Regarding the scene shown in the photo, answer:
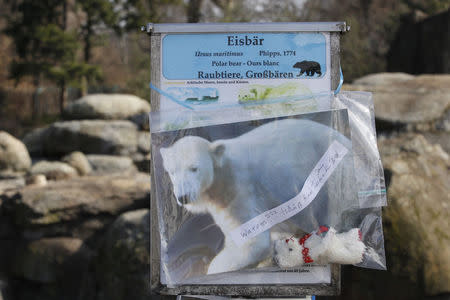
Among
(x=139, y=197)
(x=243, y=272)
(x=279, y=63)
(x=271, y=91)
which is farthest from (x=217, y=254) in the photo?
(x=139, y=197)

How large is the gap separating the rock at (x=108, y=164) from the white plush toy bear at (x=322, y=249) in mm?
6029

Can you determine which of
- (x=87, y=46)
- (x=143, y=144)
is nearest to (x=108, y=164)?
(x=143, y=144)

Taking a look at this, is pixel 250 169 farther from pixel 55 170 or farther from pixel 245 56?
pixel 55 170

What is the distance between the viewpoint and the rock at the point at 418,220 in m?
2.55

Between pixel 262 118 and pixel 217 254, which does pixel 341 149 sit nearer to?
pixel 262 118

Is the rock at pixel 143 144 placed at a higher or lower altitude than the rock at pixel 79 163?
higher

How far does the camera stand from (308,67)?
5.76 feet

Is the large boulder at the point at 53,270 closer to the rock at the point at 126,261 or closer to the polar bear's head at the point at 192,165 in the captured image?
the rock at the point at 126,261

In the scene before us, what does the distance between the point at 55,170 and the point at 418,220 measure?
5.16 m

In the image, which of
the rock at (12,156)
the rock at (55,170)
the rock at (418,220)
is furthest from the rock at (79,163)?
the rock at (418,220)

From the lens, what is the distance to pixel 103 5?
11789 millimetres

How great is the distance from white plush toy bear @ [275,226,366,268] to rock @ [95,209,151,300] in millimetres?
1804

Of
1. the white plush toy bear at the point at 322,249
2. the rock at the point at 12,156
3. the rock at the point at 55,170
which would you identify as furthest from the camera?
the rock at the point at 12,156

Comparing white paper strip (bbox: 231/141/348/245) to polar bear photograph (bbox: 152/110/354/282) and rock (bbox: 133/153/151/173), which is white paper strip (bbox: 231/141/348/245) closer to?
polar bear photograph (bbox: 152/110/354/282)
